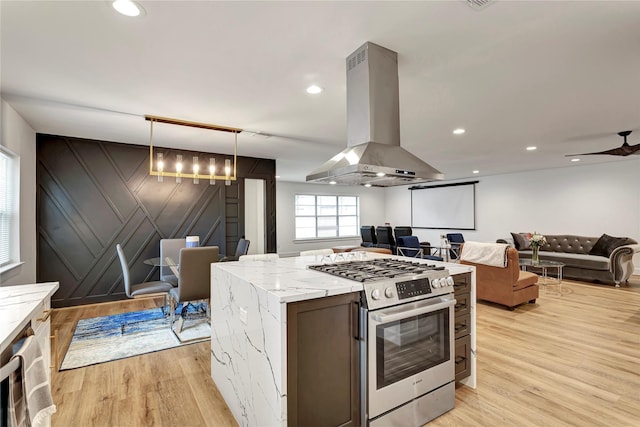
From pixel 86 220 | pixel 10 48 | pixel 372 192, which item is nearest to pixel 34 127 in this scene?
pixel 86 220

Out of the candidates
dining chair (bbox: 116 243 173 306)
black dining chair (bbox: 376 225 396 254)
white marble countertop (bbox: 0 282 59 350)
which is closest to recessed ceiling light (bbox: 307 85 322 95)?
white marble countertop (bbox: 0 282 59 350)

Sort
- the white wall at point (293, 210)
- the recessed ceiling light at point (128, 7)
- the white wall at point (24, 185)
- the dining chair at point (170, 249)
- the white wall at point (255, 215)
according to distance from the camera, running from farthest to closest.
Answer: the white wall at point (293, 210), the white wall at point (255, 215), the dining chair at point (170, 249), the white wall at point (24, 185), the recessed ceiling light at point (128, 7)

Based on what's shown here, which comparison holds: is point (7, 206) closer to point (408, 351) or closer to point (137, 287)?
point (137, 287)

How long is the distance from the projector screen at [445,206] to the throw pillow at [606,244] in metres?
3.12

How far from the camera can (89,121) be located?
3.81m

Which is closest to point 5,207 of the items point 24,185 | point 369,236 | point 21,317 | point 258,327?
point 24,185

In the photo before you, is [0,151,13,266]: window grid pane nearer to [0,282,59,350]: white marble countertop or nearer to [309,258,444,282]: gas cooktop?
[0,282,59,350]: white marble countertop

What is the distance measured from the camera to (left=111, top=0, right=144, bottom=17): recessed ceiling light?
66.3 inches

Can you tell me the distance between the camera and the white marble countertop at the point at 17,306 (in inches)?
45.0

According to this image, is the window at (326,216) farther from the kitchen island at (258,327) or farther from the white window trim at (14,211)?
the kitchen island at (258,327)

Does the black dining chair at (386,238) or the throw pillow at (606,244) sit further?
the black dining chair at (386,238)

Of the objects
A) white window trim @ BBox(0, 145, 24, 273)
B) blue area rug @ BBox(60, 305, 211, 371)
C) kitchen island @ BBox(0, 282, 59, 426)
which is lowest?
blue area rug @ BBox(60, 305, 211, 371)

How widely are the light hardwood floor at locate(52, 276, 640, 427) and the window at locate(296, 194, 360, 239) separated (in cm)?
756

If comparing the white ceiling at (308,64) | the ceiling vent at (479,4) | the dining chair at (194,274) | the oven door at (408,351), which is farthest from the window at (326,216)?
the ceiling vent at (479,4)
